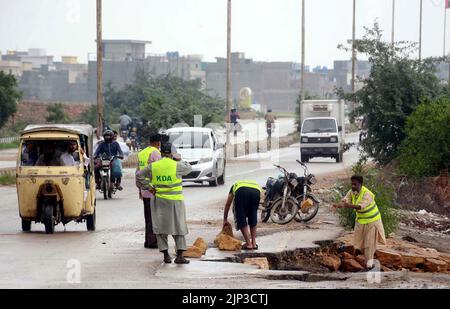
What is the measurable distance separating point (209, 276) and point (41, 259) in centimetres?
283

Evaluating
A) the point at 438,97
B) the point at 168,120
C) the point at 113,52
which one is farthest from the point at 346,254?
the point at 113,52

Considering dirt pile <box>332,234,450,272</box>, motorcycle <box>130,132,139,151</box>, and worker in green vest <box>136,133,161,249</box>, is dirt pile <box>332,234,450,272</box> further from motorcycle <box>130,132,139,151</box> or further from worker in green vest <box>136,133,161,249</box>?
motorcycle <box>130,132,139,151</box>

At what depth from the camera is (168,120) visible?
171 feet

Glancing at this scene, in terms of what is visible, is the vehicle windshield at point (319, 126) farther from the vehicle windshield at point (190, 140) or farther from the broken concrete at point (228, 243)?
the broken concrete at point (228, 243)

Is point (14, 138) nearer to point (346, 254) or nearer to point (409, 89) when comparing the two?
point (409, 89)

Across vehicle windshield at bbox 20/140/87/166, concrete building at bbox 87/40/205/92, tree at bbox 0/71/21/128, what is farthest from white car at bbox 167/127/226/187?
→ concrete building at bbox 87/40/205/92

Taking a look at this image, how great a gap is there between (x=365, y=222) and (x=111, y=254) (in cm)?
384

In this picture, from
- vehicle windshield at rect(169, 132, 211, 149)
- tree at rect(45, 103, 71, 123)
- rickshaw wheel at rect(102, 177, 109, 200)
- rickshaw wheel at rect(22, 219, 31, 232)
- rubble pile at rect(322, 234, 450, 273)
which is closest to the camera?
rubble pile at rect(322, 234, 450, 273)

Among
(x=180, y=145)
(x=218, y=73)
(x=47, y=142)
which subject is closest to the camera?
(x=47, y=142)

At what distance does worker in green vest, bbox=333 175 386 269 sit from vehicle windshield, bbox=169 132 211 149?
52.2 feet

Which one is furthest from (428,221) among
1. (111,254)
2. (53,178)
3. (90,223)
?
(111,254)

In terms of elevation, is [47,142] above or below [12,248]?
above

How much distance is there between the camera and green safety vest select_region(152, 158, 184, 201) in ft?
53.6

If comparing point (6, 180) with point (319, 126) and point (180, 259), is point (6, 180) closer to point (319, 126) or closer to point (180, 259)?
point (319, 126)
